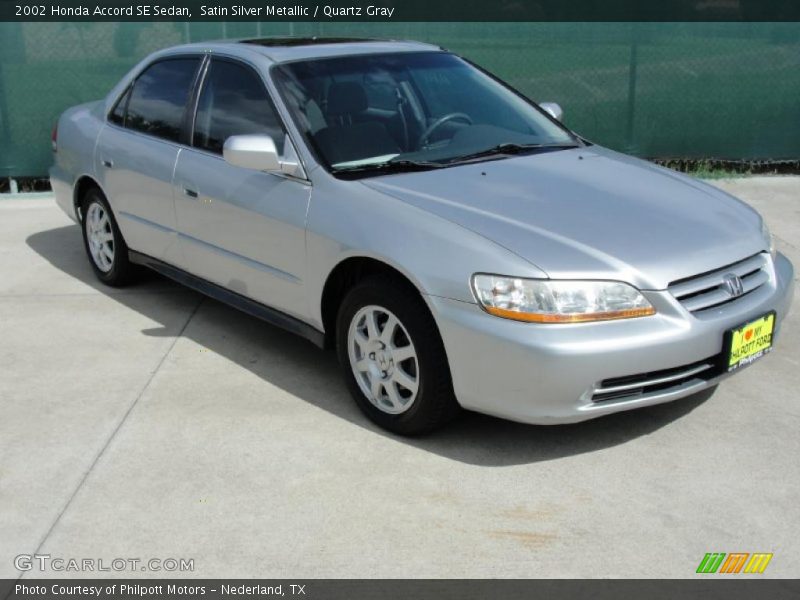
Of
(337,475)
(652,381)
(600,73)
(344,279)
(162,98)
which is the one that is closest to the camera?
(652,381)

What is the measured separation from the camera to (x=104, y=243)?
6543 mm

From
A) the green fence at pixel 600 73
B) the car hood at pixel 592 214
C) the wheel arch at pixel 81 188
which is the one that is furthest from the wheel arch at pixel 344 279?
the green fence at pixel 600 73

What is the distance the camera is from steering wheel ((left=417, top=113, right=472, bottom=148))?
4.97m

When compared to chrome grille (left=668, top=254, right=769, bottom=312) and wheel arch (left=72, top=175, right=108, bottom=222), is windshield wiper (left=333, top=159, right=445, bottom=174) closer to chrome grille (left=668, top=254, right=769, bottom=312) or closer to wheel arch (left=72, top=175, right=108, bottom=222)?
chrome grille (left=668, top=254, right=769, bottom=312)

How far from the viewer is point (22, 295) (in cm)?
656

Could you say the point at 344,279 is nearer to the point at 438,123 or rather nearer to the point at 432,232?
the point at 432,232

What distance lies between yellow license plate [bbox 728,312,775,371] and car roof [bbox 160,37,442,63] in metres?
2.41

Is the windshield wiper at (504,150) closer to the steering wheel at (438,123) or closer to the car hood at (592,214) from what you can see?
the car hood at (592,214)

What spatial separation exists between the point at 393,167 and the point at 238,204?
0.83 metres

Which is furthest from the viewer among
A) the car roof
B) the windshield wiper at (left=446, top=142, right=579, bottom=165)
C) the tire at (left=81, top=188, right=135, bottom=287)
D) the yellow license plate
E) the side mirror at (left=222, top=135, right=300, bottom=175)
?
the tire at (left=81, top=188, right=135, bottom=287)

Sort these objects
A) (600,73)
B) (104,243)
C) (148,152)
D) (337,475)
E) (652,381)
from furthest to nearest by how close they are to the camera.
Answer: (600,73)
(104,243)
(148,152)
(337,475)
(652,381)

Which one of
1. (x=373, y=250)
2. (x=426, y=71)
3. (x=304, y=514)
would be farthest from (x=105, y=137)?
(x=304, y=514)

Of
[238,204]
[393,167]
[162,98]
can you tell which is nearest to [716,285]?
[393,167]
